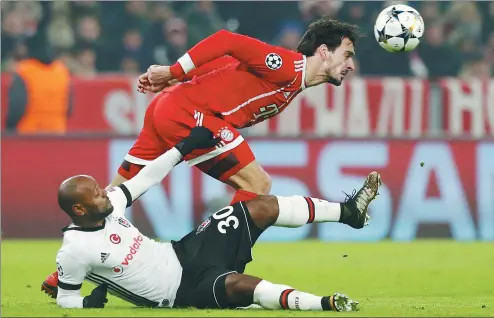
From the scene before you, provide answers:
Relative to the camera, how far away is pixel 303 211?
7441mm

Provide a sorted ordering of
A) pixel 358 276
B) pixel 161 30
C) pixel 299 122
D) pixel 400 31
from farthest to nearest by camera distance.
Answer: pixel 161 30 → pixel 299 122 → pixel 358 276 → pixel 400 31

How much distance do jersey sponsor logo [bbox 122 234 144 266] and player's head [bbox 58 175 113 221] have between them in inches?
10.4

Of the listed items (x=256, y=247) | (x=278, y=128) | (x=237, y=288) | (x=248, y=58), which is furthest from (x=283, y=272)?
(x=278, y=128)

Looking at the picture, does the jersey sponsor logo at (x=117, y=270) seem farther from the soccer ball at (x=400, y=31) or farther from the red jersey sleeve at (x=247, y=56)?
the soccer ball at (x=400, y=31)

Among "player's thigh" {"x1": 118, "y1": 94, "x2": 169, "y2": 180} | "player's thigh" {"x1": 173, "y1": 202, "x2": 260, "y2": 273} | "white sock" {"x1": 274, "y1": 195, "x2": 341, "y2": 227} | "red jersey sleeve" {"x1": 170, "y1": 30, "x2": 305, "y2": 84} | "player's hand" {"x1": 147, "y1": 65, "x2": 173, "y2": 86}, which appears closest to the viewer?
"player's thigh" {"x1": 173, "y1": 202, "x2": 260, "y2": 273}

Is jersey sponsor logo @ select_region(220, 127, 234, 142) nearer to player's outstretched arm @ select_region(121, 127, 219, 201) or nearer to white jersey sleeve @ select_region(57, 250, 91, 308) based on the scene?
player's outstretched arm @ select_region(121, 127, 219, 201)

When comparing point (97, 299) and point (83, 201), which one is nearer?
point (83, 201)

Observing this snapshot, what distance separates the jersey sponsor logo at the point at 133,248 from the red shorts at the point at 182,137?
126 centimetres

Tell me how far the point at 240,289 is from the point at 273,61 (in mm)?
2058

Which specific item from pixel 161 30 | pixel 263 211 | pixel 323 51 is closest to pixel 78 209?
pixel 263 211

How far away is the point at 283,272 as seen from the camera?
10930 millimetres

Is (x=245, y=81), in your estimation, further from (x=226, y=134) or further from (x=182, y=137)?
(x=182, y=137)

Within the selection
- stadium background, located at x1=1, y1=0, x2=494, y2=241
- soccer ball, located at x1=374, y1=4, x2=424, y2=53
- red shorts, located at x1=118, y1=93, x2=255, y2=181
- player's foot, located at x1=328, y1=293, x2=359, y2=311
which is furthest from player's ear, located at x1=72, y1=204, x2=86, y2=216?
stadium background, located at x1=1, y1=0, x2=494, y2=241

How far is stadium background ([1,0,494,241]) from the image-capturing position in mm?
13805
